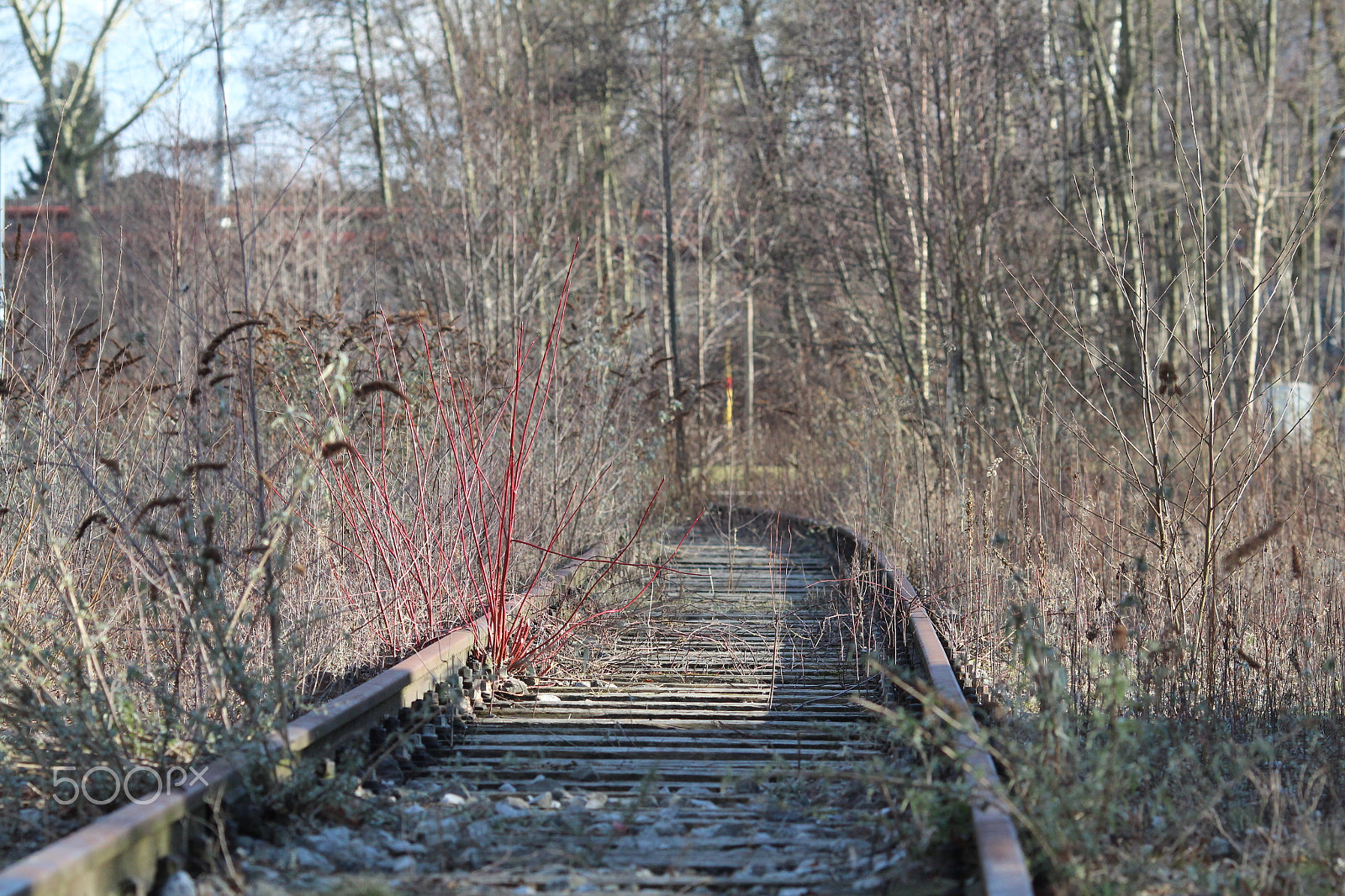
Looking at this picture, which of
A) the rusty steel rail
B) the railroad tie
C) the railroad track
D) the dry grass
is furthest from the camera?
the dry grass

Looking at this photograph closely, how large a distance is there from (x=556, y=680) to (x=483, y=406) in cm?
318

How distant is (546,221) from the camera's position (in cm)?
1816

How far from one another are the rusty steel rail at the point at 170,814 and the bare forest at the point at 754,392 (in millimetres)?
143

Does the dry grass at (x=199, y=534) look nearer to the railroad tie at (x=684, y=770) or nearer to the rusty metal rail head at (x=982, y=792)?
the railroad tie at (x=684, y=770)

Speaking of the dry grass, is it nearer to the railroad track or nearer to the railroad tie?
the railroad track

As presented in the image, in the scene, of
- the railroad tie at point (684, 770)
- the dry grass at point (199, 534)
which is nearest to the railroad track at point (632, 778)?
the railroad tie at point (684, 770)

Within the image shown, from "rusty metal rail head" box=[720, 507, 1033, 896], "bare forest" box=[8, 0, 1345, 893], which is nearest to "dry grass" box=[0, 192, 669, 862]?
"bare forest" box=[8, 0, 1345, 893]

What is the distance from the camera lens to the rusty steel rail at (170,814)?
99.1 inches

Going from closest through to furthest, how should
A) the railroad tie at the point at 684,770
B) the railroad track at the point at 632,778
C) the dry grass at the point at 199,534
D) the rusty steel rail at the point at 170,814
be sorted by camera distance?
the rusty steel rail at the point at 170,814
the railroad track at the point at 632,778
the railroad tie at the point at 684,770
the dry grass at the point at 199,534

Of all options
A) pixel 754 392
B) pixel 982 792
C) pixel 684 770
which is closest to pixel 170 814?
pixel 684 770

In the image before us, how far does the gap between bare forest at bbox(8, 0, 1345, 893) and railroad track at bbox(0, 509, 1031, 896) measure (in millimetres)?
263

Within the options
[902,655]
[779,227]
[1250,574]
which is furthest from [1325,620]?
[779,227]

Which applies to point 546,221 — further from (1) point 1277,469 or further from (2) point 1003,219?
(1) point 1277,469

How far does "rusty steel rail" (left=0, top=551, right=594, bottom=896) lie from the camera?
2.52 m
